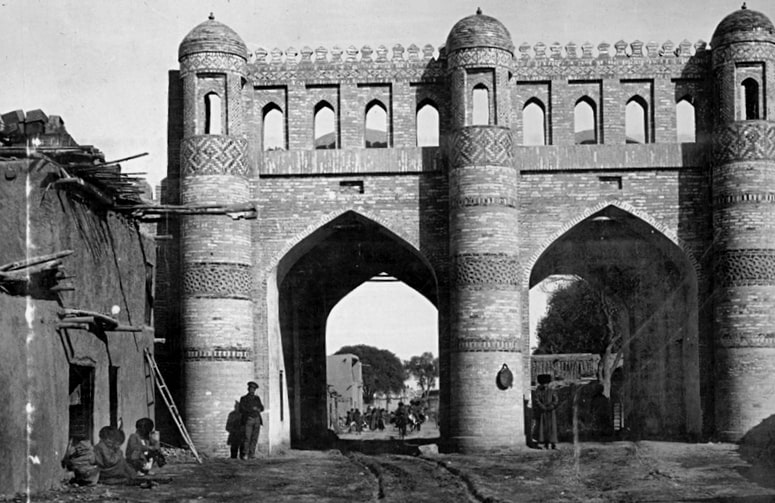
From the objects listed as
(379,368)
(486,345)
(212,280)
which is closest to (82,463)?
(212,280)

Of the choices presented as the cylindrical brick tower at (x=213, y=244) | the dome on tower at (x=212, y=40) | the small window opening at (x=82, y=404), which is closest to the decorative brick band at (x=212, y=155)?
the cylindrical brick tower at (x=213, y=244)

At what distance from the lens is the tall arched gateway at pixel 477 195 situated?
21219 mm

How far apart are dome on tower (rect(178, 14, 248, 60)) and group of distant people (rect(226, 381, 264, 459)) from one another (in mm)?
5498

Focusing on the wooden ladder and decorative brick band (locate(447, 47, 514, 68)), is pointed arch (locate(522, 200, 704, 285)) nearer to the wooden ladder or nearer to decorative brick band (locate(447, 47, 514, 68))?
decorative brick band (locate(447, 47, 514, 68))

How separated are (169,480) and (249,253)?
6.66m

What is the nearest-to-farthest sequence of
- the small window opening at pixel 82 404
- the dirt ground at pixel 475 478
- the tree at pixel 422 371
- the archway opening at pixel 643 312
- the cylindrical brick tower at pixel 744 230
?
the dirt ground at pixel 475 478 → the small window opening at pixel 82 404 → the cylindrical brick tower at pixel 744 230 → the archway opening at pixel 643 312 → the tree at pixel 422 371

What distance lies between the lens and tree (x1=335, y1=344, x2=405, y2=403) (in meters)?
90.6

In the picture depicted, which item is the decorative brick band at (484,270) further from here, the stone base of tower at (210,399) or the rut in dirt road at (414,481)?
the stone base of tower at (210,399)

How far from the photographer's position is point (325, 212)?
22.2 metres

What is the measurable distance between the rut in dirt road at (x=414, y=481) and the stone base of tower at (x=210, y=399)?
7.21 feet

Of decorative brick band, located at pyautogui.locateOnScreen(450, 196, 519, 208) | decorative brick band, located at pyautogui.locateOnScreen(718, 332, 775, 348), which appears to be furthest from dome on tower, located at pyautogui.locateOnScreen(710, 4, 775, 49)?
decorative brick band, located at pyautogui.locateOnScreen(718, 332, 775, 348)

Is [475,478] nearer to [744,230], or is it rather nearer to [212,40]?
[744,230]

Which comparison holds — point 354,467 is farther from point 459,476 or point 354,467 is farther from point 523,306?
point 523,306

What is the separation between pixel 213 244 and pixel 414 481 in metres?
7.00
